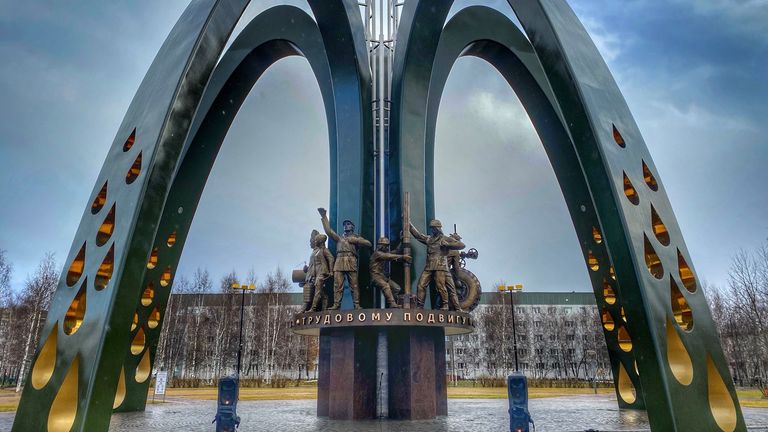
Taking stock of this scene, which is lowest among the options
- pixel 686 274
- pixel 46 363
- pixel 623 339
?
pixel 46 363

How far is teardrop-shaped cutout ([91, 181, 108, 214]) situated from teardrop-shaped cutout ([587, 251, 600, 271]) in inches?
538

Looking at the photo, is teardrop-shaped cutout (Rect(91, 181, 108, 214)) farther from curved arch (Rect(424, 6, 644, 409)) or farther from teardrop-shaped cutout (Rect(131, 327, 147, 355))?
curved arch (Rect(424, 6, 644, 409))

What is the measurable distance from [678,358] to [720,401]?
0.90 m

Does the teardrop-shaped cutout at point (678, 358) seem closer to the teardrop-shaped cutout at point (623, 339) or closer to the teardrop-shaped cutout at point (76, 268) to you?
the teardrop-shaped cutout at point (623, 339)

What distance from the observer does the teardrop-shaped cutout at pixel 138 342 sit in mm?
15461

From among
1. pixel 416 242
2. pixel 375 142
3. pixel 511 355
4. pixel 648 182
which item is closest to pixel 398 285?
pixel 416 242

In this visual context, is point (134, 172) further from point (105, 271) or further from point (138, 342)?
point (138, 342)

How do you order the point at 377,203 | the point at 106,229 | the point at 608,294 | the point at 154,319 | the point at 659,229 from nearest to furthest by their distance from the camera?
the point at 106,229 < the point at 659,229 < the point at 608,294 < the point at 154,319 < the point at 377,203

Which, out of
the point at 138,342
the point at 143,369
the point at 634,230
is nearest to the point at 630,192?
the point at 634,230

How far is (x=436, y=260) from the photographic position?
13484 mm

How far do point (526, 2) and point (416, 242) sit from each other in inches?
260

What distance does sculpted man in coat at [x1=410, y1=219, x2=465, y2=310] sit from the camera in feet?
43.9

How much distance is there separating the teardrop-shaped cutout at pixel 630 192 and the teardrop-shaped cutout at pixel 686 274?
1181 millimetres

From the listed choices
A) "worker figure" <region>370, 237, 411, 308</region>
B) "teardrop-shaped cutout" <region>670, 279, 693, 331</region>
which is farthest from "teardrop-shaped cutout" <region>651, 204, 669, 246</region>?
"worker figure" <region>370, 237, 411, 308</region>
